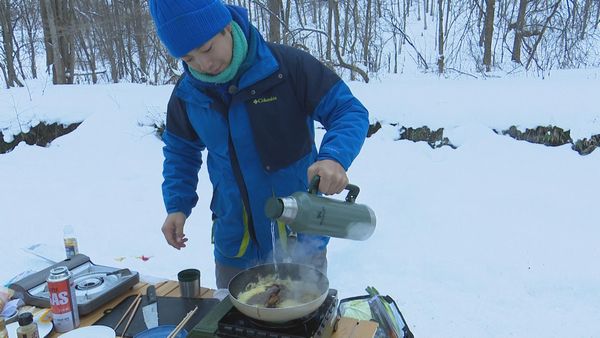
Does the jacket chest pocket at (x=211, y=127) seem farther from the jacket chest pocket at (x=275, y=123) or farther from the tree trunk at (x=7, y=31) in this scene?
the tree trunk at (x=7, y=31)

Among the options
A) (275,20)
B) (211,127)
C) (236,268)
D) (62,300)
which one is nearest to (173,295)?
(236,268)

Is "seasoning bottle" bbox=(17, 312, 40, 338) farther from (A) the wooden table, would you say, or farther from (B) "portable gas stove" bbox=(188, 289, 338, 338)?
(B) "portable gas stove" bbox=(188, 289, 338, 338)

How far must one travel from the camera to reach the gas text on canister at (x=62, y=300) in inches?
58.9

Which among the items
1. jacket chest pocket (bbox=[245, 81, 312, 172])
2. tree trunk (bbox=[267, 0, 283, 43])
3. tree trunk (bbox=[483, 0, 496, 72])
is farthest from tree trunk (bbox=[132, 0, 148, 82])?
jacket chest pocket (bbox=[245, 81, 312, 172])

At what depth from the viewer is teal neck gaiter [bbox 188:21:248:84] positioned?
1519 mm

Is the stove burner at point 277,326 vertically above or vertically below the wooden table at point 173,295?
above

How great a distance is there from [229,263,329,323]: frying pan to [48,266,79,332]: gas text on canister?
0.62 metres

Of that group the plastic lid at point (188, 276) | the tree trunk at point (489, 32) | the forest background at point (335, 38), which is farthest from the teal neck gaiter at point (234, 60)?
the tree trunk at point (489, 32)

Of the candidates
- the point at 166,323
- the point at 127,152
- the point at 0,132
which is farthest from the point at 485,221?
the point at 0,132

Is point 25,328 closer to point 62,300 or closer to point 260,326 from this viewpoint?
point 62,300

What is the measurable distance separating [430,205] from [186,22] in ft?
10.4

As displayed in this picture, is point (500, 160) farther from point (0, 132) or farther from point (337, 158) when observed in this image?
point (0, 132)

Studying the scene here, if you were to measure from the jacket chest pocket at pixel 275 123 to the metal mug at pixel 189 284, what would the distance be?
536 mm

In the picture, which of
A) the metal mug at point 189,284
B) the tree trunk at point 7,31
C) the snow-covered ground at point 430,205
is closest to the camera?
the metal mug at point 189,284
